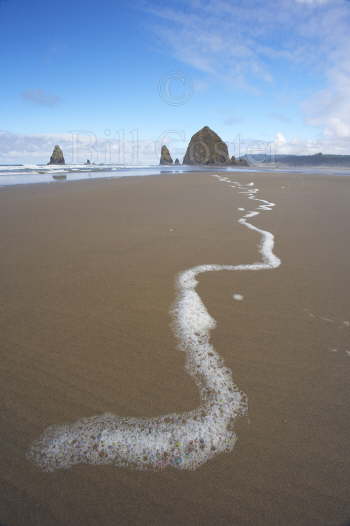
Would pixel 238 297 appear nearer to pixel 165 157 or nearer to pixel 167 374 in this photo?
pixel 167 374

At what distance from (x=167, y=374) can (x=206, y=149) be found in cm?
8338

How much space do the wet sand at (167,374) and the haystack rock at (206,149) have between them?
7510 centimetres

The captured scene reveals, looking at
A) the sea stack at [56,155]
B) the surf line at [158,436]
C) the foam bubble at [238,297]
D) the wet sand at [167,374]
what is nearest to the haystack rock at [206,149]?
the sea stack at [56,155]

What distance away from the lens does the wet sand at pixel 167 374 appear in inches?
42.6

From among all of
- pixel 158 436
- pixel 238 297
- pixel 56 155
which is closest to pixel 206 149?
pixel 56 155

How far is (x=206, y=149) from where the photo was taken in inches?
3066

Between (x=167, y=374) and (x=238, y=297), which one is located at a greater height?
(x=238, y=297)

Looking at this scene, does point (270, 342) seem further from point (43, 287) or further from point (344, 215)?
point (344, 215)

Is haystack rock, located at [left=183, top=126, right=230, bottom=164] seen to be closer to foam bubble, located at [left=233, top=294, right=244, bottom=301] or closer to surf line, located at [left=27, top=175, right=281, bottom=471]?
foam bubble, located at [left=233, top=294, right=244, bottom=301]

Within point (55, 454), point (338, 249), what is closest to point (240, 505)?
point (55, 454)

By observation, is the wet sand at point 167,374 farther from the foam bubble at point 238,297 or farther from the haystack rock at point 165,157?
the haystack rock at point 165,157

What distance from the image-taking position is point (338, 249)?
408cm

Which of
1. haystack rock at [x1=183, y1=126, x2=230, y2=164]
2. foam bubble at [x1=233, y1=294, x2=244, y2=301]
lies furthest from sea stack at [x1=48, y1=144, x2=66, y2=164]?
foam bubble at [x1=233, y1=294, x2=244, y2=301]

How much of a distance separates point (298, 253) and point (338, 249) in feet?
2.29
